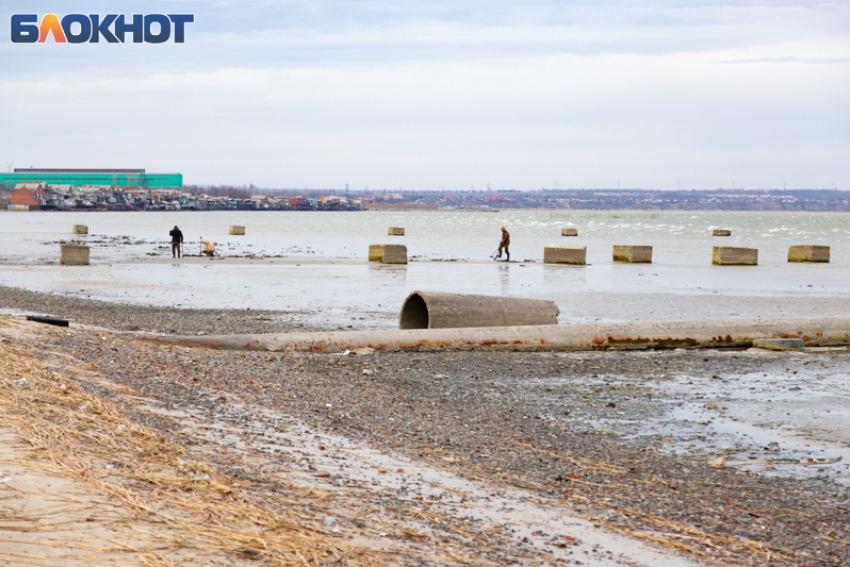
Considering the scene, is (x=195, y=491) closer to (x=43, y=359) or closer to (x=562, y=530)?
(x=562, y=530)

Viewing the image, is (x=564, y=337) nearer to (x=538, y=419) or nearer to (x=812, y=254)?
(x=538, y=419)

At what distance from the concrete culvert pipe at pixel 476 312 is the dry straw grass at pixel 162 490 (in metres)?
6.95

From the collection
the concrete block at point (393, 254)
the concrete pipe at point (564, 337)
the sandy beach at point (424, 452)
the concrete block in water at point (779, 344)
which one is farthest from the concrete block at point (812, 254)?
the sandy beach at point (424, 452)

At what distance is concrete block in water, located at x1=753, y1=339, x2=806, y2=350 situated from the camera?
12492 mm

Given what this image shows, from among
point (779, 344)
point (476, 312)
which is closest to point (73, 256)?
point (476, 312)

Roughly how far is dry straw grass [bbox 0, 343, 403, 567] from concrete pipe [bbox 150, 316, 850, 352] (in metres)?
5.00

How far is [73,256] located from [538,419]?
25796 millimetres

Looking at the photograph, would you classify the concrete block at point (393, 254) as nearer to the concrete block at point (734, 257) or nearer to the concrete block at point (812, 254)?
the concrete block at point (734, 257)

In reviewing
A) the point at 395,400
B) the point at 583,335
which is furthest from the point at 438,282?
the point at 395,400

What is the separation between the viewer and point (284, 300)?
750 inches

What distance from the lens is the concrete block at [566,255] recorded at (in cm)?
3450

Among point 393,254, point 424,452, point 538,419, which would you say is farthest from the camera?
point 393,254

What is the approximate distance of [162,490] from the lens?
449 centimetres

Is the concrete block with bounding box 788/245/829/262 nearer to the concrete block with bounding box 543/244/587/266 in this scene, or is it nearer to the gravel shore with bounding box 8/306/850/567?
the concrete block with bounding box 543/244/587/266
